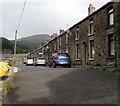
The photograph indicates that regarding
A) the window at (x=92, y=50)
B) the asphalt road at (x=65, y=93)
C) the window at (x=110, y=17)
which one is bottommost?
the asphalt road at (x=65, y=93)

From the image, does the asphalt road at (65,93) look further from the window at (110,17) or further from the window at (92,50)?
the window at (92,50)

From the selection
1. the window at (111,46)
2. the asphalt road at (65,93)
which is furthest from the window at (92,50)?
the asphalt road at (65,93)

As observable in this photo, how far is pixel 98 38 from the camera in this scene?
22438 mm

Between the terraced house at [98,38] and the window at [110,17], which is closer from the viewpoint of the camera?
the terraced house at [98,38]

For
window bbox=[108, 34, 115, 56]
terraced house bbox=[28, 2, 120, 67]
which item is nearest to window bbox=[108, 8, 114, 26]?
terraced house bbox=[28, 2, 120, 67]

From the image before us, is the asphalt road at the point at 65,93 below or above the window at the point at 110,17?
below

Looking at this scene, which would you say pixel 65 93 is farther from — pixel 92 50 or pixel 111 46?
pixel 92 50

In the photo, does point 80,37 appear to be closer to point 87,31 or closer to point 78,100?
point 87,31

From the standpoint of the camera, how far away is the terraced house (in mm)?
19156

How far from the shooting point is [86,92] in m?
8.64

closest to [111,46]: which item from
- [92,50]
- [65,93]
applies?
[92,50]

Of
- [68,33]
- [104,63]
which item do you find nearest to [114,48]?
[104,63]

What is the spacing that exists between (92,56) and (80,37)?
411cm

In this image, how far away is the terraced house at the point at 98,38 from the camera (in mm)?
19156
